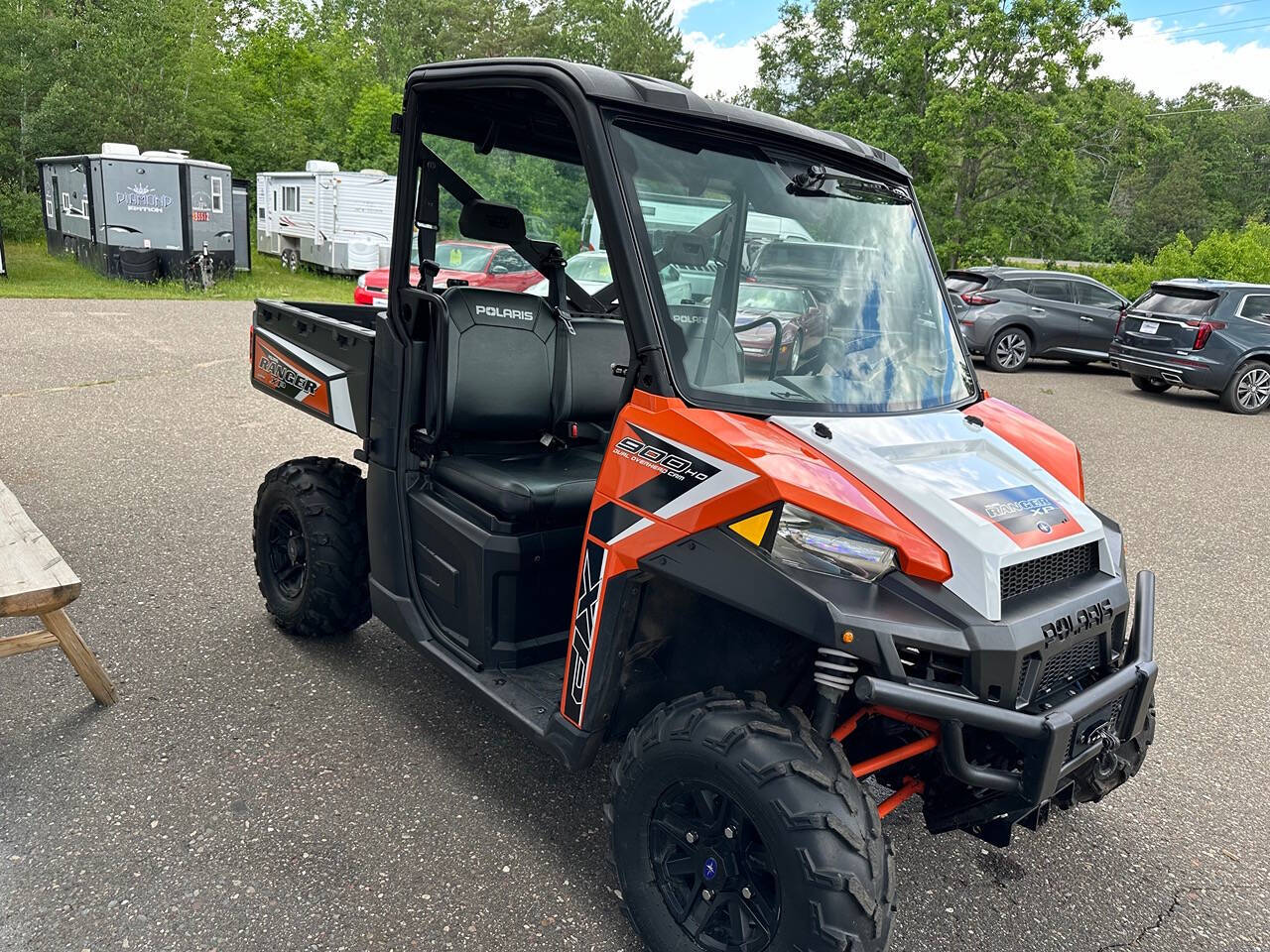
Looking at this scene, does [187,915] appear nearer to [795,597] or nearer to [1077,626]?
[795,597]

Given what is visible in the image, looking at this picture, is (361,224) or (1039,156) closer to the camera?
(361,224)

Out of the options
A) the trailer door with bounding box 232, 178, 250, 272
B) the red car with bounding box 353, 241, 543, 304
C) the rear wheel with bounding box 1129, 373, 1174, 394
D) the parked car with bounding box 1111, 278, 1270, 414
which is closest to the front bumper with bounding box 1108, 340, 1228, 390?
the parked car with bounding box 1111, 278, 1270, 414

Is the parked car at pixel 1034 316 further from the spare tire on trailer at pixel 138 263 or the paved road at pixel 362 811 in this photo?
the spare tire on trailer at pixel 138 263

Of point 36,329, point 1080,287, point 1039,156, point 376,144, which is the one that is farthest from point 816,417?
point 376,144

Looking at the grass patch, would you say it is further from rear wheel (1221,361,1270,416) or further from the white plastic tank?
rear wheel (1221,361,1270,416)

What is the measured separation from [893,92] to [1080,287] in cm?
1501

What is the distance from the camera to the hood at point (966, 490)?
6.07 ft

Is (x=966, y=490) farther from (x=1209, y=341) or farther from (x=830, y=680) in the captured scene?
(x=1209, y=341)

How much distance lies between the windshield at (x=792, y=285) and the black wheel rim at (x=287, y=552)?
207cm

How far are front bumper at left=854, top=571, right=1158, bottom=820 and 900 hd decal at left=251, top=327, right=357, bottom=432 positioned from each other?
2.28 metres

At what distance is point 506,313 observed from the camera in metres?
3.25

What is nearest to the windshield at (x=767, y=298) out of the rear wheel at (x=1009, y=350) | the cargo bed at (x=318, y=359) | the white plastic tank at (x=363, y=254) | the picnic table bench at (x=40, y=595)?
the cargo bed at (x=318, y=359)

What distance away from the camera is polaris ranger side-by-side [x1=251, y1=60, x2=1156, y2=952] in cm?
186

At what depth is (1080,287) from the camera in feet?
45.9
